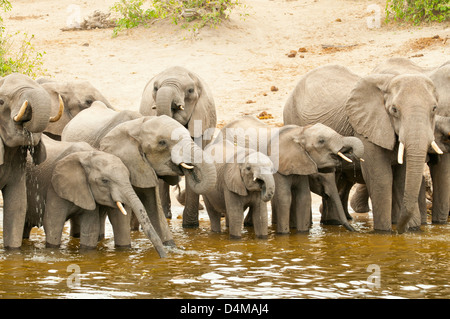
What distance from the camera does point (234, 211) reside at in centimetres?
995

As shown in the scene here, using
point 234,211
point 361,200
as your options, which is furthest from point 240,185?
point 361,200

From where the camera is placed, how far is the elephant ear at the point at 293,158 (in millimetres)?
10273

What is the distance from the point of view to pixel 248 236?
10.4 metres

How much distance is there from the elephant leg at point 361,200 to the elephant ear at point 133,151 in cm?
425

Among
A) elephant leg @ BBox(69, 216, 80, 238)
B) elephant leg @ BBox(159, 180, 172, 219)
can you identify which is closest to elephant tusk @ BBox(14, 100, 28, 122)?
elephant leg @ BBox(69, 216, 80, 238)

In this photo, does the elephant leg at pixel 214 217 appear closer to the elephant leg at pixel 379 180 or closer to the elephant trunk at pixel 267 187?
the elephant trunk at pixel 267 187

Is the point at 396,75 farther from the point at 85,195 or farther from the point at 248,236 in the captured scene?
the point at 85,195

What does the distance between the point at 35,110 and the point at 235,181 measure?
2457 mm

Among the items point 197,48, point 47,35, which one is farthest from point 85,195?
point 47,35

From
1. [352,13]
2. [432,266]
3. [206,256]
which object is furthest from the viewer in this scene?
[352,13]

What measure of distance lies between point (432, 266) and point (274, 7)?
14478mm

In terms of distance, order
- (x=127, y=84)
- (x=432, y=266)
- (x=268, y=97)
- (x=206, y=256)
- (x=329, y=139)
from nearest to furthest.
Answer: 1. (x=432, y=266)
2. (x=206, y=256)
3. (x=329, y=139)
4. (x=268, y=97)
5. (x=127, y=84)

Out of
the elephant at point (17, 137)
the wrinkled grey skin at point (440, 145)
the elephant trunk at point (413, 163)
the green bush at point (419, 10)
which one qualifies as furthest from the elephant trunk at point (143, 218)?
the green bush at point (419, 10)

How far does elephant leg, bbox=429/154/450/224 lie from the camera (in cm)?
1102
